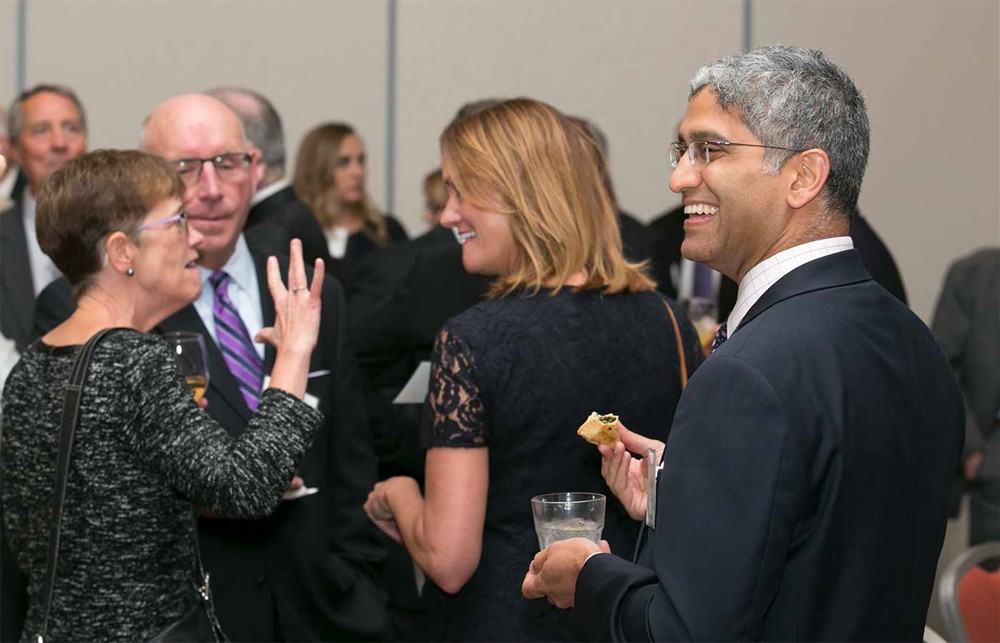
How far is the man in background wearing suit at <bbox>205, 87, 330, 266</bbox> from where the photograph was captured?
149 inches

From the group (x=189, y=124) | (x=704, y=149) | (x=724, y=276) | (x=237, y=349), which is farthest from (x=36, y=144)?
(x=704, y=149)

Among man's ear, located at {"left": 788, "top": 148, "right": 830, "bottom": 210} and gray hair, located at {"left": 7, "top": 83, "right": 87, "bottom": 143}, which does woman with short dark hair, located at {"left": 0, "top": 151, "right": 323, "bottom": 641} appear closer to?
man's ear, located at {"left": 788, "top": 148, "right": 830, "bottom": 210}

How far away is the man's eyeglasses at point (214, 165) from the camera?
3.13 m

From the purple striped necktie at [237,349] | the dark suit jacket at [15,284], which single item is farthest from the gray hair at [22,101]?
the purple striped necktie at [237,349]

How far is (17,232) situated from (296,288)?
2.54 m

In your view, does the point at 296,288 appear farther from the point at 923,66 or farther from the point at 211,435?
the point at 923,66

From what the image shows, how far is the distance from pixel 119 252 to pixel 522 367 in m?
0.79

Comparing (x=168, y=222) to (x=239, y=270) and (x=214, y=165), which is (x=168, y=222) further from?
(x=214, y=165)

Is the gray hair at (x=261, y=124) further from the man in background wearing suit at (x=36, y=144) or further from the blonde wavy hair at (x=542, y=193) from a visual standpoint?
the blonde wavy hair at (x=542, y=193)

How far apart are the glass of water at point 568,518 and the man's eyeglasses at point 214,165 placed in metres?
1.57

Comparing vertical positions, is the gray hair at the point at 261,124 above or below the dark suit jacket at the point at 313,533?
above

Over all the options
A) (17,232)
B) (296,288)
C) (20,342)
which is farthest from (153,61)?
(296,288)

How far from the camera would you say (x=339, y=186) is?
6.36 meters

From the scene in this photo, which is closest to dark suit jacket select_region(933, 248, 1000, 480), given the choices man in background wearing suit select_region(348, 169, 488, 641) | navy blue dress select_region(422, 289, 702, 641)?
man in background wearing suit select_region(348, 169, 488, 641)
